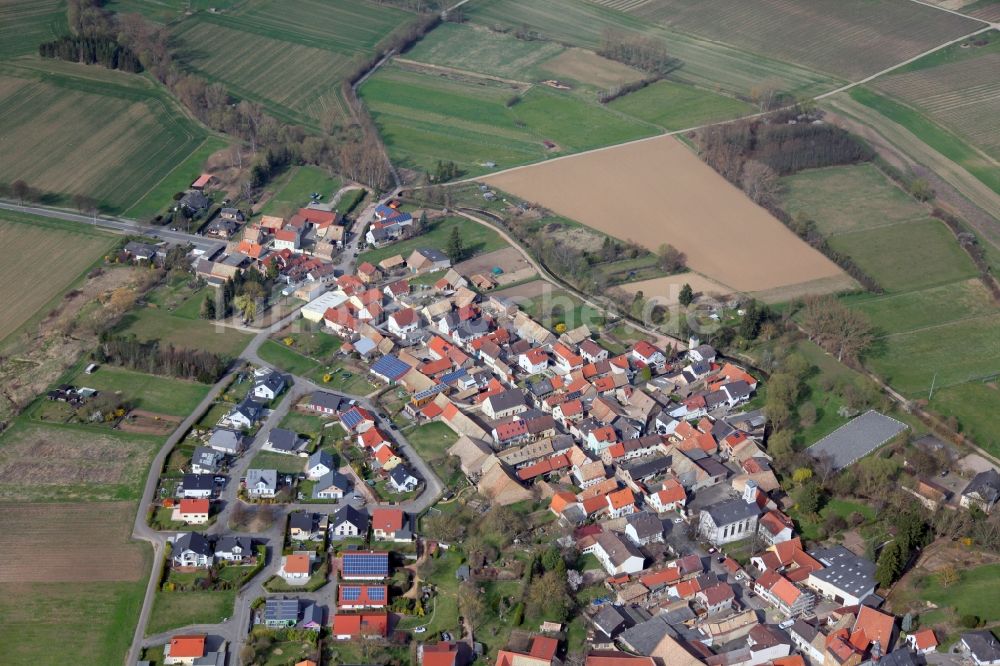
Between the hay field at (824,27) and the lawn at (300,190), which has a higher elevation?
the hay field at (824,27)

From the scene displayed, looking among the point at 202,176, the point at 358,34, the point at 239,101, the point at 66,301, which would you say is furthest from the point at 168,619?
the point at 358,34

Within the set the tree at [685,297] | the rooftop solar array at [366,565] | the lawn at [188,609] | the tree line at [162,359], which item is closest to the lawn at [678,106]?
the tree at [685,297]

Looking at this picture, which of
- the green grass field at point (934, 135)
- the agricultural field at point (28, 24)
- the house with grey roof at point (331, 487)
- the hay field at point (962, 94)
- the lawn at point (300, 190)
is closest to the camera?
the house with grey roof at point (331, 487)

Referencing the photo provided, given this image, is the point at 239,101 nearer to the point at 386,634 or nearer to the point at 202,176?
the point at 202,176

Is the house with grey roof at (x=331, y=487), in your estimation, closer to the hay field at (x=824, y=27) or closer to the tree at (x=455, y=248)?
the tree at (x=455, y=248)

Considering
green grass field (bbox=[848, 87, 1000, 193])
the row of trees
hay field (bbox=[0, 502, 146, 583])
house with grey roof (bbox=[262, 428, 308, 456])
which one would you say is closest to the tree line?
house with grey roof (bbox=[262, 428, 308, 456])

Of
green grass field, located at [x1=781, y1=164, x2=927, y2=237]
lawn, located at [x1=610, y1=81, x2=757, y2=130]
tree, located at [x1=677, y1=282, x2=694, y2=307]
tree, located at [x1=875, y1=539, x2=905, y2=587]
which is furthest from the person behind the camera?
lawn, located at [x1=610, y1=81, x2=757, y2=130]

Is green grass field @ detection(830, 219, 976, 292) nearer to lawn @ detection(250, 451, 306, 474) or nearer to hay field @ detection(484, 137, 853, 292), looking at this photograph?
hay field @ detection(484, 137, 853, 292)
